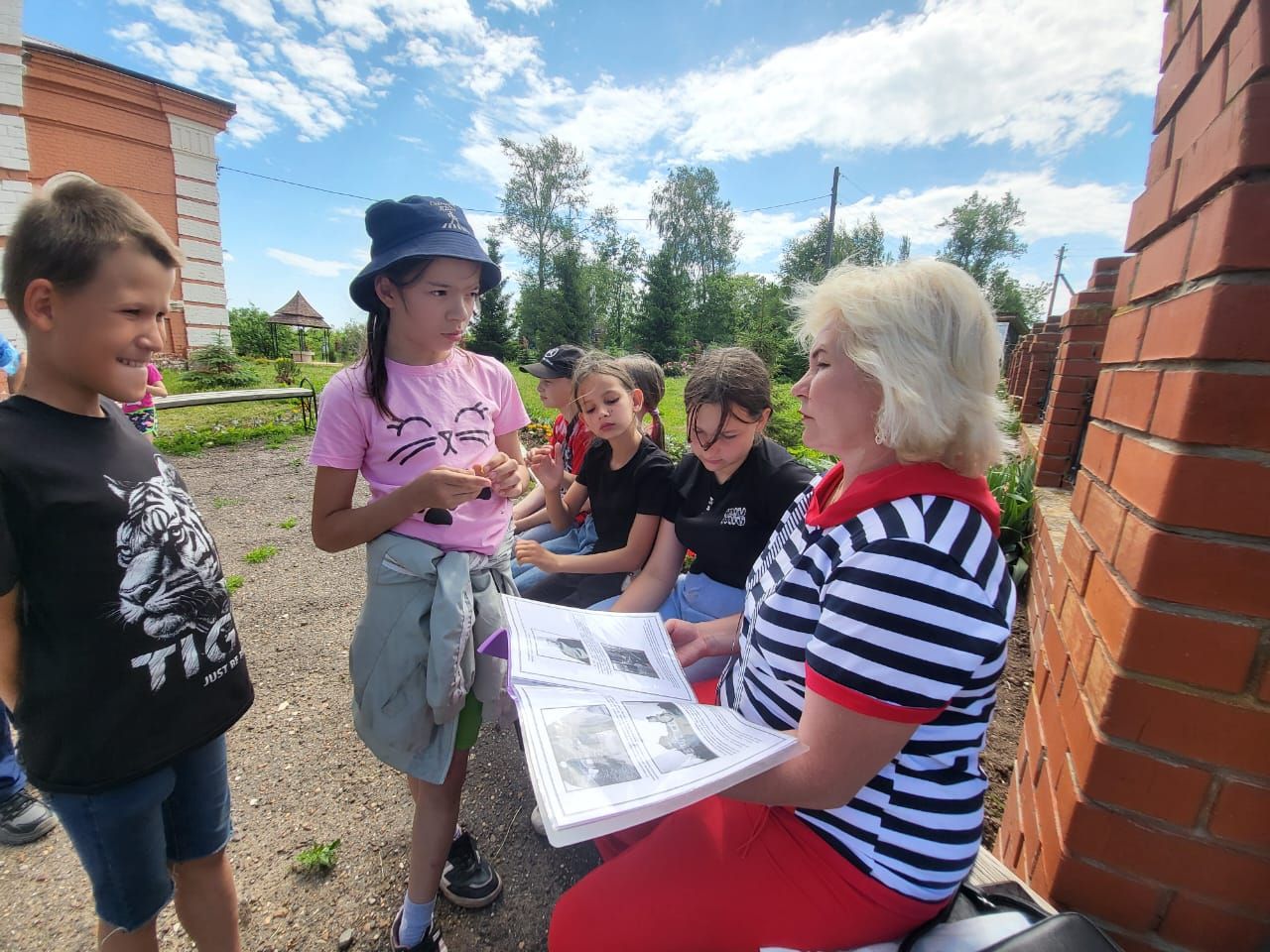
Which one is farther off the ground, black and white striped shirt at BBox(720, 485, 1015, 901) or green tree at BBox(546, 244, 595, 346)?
green tree at BBox(546, 244, 595, 346)

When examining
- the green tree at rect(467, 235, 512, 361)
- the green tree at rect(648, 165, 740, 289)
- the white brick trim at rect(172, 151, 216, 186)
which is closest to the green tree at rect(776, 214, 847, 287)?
the green tree at rect(648, 165, 740, 289)

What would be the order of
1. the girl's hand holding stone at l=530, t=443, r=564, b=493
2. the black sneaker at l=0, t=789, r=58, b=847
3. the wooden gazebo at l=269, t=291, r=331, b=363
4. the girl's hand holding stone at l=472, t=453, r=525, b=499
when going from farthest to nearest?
the wooden gazebo at l=269, t=291, r=331, b=363, the girl's hand holding stone at l=530, t=443, r=564, b=493, the black sneaker at l=0, t=789, r=58, b=847, the girl's hand holding stone at l=472, t=453, r=525, b=499

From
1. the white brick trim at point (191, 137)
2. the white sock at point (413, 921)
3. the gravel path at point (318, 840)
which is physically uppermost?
the white brick trim at point (191, 137)

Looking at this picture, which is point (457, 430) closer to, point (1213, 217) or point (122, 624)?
point (122, 624)

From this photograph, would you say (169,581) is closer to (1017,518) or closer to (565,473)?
(565,473)

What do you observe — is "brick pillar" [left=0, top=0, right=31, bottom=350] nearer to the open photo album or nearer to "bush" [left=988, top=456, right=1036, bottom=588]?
the open photo album

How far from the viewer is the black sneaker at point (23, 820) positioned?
2076mm

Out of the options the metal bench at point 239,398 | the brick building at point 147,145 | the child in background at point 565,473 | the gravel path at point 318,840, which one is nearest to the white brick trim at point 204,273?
A: the brick building at point 147,145

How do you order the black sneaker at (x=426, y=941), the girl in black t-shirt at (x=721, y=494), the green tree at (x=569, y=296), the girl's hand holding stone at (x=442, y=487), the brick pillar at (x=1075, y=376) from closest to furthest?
the girl's hand holding stone at (x=442, y=487) → the black sneaker at (x=426, y=941) → the girl in black t-shirt at (x=721, y=494) → the brick pillar at (x=1075, y=376) → the green tree at (x=569, y=296)

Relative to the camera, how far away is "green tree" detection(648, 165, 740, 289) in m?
33.9

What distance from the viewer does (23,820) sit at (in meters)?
2.10

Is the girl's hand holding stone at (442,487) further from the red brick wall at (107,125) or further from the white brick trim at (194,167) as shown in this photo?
the white brick trim at (194,167)

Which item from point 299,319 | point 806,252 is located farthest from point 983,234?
point 299,319

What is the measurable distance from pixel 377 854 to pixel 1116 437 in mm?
2563
